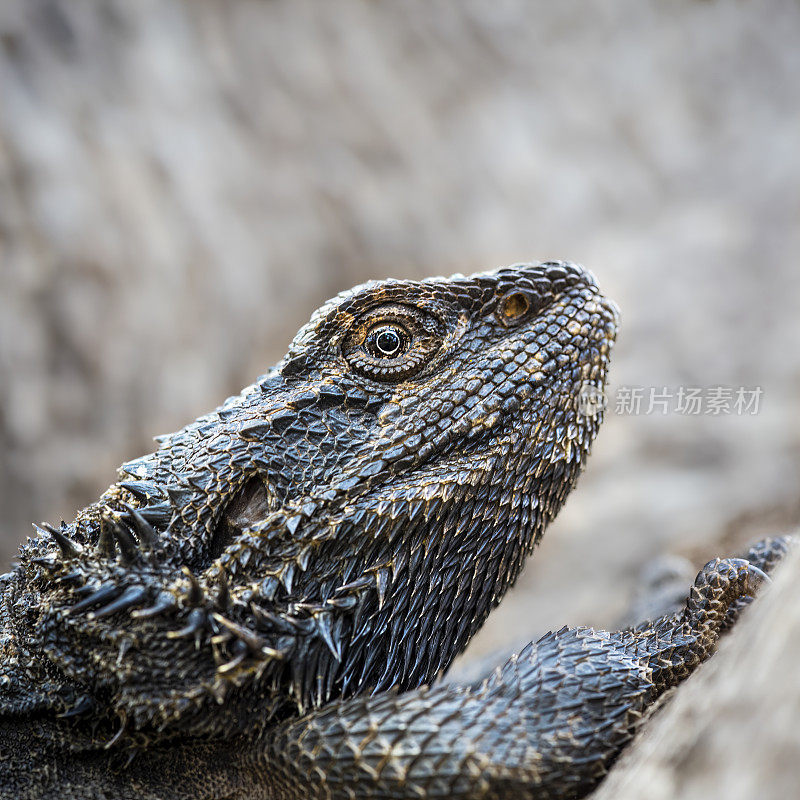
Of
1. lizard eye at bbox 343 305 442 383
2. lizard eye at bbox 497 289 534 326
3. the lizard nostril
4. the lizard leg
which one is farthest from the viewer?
lizard eye at bbox 497 289 534 326

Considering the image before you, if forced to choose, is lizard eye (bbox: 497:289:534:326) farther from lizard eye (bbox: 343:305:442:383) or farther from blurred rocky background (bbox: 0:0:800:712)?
blurred rocky background (bbox: 0:0:800:712)

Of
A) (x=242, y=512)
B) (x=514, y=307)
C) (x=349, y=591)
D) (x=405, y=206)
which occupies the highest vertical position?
(x=405, y=206)

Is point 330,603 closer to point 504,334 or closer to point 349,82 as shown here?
point 504,334

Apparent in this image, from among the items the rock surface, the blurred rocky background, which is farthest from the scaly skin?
the blurred rocky background

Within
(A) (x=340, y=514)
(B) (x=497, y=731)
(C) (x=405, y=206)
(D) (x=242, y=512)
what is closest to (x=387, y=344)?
(A) (x=340, y=514)

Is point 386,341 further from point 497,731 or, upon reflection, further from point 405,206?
point 405,206

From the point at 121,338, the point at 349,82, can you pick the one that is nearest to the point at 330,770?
Answer: the point at 121,338

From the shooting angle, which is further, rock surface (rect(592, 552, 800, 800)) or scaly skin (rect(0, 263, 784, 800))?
scaly skin (rect(0, 263, 784, 800))

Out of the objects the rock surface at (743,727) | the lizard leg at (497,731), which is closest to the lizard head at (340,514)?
the lizard leg at (497,731)
